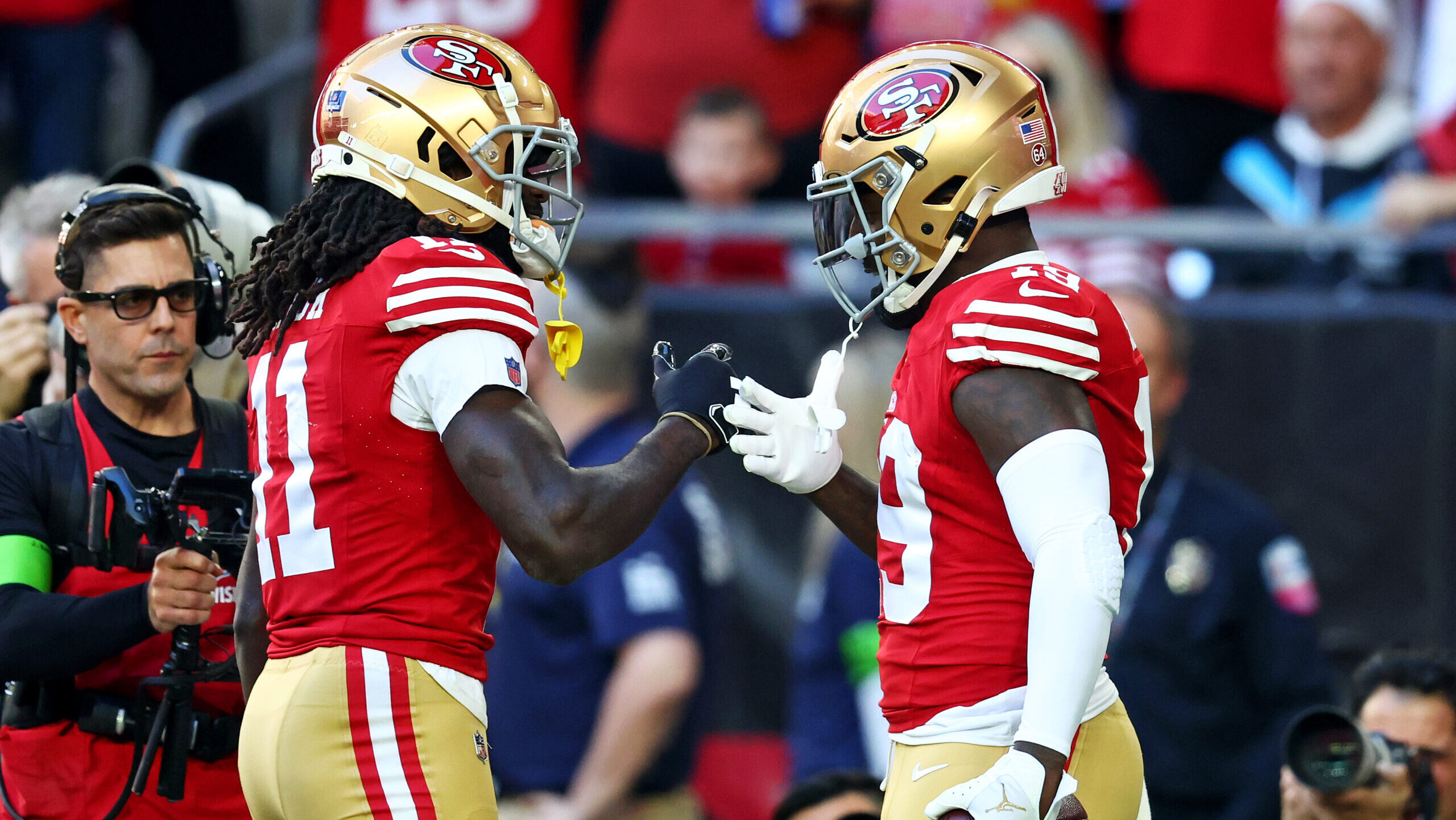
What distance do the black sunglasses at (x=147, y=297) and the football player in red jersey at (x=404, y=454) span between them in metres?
0.51

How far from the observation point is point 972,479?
10.2 feet

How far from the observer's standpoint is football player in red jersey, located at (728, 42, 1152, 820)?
2904mm

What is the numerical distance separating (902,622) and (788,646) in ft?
11.1

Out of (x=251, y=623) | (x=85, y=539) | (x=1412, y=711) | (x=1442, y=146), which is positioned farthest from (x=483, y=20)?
(x=1412, y=711)

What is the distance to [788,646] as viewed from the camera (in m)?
6.55

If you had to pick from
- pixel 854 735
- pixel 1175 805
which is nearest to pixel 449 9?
pixel 854 735

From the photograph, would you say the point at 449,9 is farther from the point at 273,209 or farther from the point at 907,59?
the point at 907,59

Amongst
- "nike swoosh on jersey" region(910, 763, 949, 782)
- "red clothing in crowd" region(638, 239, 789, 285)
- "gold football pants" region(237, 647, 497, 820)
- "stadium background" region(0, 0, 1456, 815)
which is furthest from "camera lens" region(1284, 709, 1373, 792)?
"red clothing in crowd" region(638, 239, 789, 285)

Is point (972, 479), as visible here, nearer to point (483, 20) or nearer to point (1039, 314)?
→ point (1039, 314)

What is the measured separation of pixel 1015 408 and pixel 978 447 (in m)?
0.12

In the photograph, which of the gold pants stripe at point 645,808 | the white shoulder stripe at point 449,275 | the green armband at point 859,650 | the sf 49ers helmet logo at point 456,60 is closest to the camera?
the white shoulder stripe at point 449,275

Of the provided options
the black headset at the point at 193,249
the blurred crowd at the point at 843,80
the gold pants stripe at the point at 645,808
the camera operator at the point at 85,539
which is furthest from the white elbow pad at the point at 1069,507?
the blurred crowd at the point at 843,80

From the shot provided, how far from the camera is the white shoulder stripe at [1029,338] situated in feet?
9.93

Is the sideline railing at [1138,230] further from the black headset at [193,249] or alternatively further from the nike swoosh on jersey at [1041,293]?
the nike swoosh on jersey at [1041,293]
